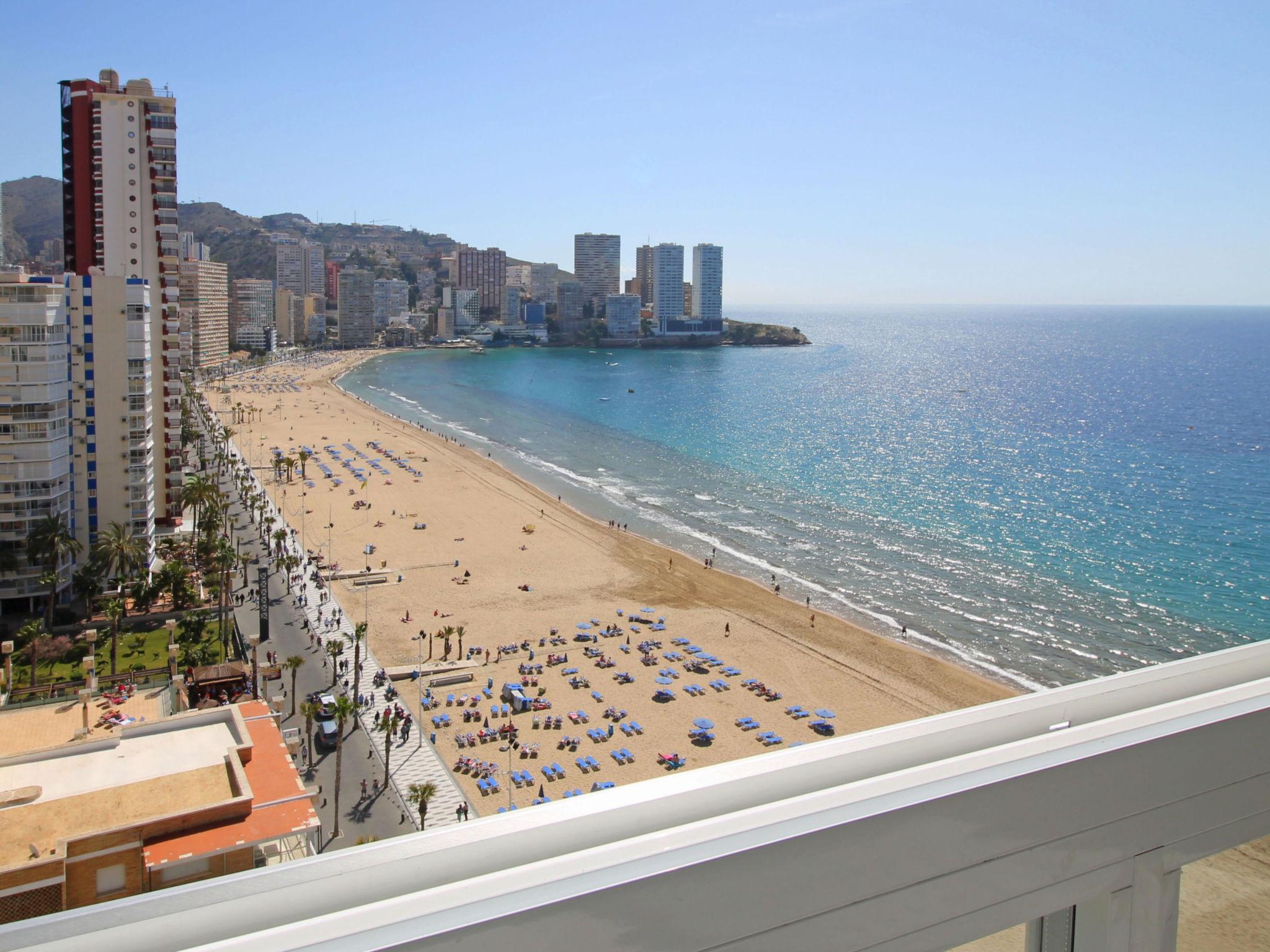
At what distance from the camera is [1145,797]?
2.67 feet

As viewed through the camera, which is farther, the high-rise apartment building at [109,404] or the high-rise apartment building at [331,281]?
the high-rise apartment building at [331,281]

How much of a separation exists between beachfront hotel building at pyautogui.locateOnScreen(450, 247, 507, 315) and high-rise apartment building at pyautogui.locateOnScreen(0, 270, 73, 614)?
90210 mm

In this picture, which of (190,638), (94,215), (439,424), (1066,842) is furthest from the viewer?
(439,424)

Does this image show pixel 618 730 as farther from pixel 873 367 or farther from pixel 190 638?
pixel 873 367

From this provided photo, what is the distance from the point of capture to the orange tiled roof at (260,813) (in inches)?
244

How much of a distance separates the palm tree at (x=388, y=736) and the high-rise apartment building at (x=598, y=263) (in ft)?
310

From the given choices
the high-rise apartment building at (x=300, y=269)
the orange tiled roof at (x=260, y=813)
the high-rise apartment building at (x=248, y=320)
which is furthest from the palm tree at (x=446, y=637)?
the high-rise apartment building at (x=300, y=269)

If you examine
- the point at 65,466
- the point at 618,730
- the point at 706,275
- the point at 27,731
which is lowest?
the point at 618,730

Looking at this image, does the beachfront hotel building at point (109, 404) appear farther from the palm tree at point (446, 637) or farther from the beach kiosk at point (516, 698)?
the beach kiosk at point (516, 698)

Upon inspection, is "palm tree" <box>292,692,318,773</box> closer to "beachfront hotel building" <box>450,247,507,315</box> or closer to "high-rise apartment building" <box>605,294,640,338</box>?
"high-rise apartment building" <box>605,294,640,338</box>

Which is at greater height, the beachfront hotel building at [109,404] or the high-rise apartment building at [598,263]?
the high-rise apartment building at [598,263]

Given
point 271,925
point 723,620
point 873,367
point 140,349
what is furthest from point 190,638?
point 873,367

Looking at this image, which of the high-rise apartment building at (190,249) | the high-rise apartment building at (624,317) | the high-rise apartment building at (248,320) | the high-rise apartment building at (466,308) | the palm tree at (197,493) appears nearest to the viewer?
the palm tree at (197,493)

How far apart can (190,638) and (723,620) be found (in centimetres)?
810
